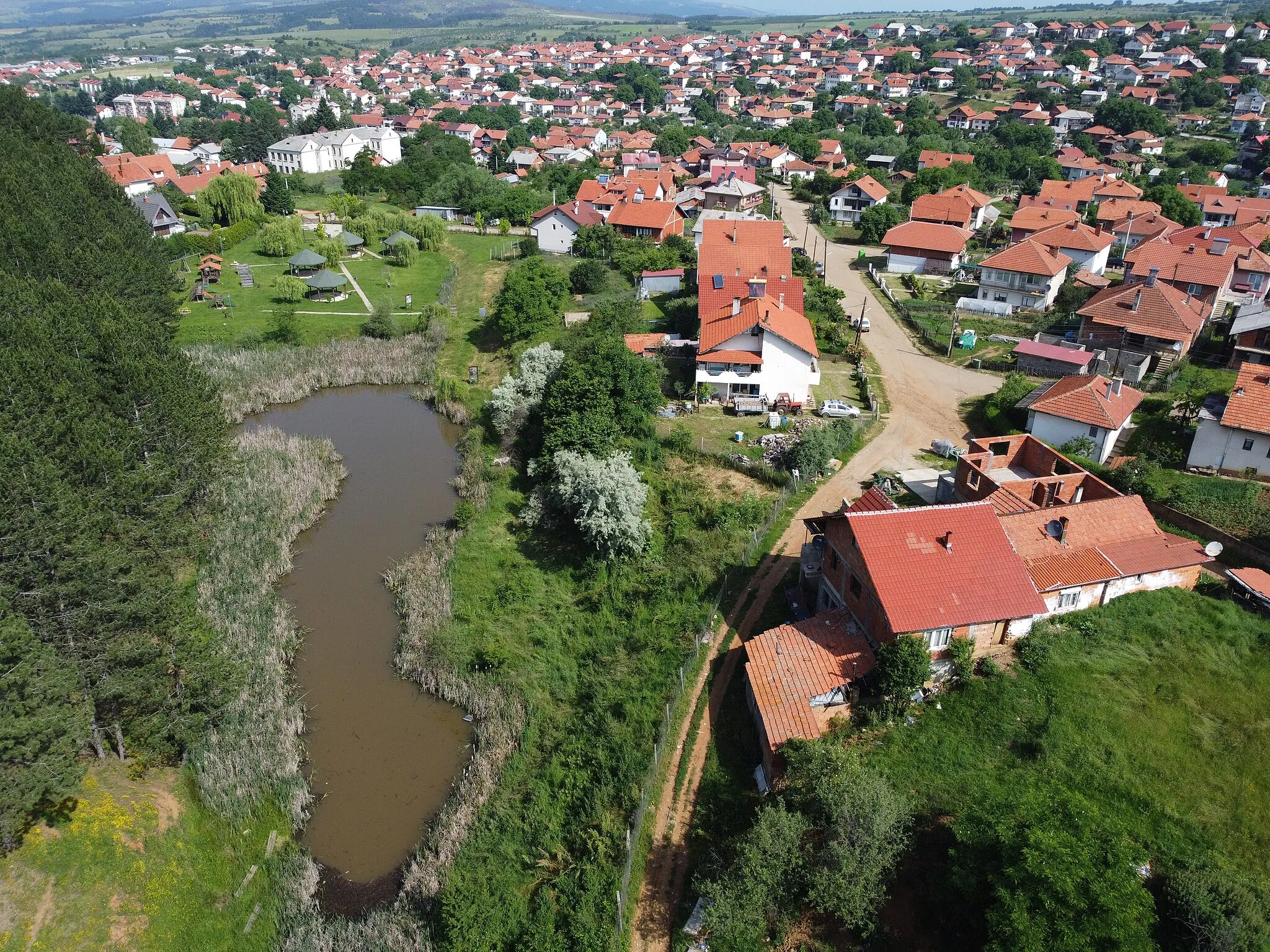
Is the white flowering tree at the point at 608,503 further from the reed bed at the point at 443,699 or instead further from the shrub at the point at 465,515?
the reed bed at the point at 443,699

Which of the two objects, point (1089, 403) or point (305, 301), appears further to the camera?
point (305, 301)

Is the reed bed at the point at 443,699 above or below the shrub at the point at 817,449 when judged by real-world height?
below

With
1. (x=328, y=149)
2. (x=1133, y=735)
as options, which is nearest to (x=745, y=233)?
(x=1133, y=735)

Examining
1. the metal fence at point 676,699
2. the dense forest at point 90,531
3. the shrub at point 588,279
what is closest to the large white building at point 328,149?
the shrub at point 588,279

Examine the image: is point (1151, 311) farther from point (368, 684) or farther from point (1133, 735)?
point (368, 684)

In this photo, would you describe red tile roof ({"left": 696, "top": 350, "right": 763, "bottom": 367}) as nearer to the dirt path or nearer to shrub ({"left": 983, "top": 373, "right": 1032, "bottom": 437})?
the dirt path

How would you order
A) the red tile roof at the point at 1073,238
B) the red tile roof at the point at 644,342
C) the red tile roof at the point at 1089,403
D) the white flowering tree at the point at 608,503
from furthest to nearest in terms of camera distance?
the red tile roof at the point at 1073,238
the red tile roof at the point at 644,342
the red tile roof at the point at 1089,403
the white flowering tree at the point at 608,503

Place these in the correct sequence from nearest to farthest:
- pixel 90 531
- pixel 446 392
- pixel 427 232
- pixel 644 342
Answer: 1. pixel 90 531
2. pixel 446 392
3. pixel 644 342
4. pixel 427 232
